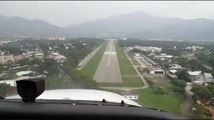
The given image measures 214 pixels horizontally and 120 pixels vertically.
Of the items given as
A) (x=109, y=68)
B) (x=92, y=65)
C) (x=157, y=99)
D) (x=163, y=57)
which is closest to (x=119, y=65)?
(x=109, y=68)

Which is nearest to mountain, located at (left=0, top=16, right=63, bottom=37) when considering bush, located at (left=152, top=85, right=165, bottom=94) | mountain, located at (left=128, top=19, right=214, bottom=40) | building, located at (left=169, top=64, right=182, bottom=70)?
mountain, located at (left=128, top=19, right=214, bottom=40)

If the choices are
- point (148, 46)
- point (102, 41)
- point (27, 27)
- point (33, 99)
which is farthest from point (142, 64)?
point (33, 99)

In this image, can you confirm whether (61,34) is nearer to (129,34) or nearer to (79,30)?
(79,30)

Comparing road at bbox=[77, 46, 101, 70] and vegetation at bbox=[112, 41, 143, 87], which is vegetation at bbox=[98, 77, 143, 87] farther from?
road at bbox=[77, 46, 101, 70]

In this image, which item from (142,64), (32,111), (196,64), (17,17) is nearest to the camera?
(32,111)

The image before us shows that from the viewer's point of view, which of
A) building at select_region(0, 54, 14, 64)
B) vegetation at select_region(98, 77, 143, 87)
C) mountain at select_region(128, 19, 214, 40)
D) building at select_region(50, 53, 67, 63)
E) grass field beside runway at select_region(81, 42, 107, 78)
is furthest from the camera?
building at select_region(50, 53, 67, 63)
